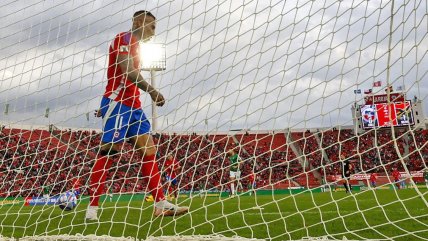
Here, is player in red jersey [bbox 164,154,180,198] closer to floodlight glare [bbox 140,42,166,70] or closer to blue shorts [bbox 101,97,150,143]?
blue shorts [bbox 101,97,150,143]

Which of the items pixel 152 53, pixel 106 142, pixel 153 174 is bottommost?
pixel 153 174

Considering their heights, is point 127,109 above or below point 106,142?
above

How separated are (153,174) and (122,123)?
1.63 feet

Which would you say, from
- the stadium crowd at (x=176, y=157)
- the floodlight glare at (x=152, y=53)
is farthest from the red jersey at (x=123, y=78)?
the stadium crowd at (x=176, y=157)

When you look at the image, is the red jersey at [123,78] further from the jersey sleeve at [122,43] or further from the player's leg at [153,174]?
A: the player's leg at [153,174]

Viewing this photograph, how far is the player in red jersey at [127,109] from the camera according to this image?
11.8 feet

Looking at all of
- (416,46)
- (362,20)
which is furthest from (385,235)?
(362,20)

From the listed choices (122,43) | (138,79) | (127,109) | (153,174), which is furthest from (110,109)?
(153,174)

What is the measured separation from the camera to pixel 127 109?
12.2 feet

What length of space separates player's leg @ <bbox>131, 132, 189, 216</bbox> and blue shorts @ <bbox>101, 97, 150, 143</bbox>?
0.07m

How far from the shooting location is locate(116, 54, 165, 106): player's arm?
140 inches

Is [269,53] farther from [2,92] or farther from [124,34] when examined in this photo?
[2,92]

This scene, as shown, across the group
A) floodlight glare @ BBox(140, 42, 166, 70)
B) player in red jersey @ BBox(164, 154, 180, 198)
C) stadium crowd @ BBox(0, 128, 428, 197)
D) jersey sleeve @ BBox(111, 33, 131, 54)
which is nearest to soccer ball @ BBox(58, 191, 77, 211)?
stadium crowd @ BBox(0, 128, 428, 197)

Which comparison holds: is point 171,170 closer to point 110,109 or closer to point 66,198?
point 110,109
